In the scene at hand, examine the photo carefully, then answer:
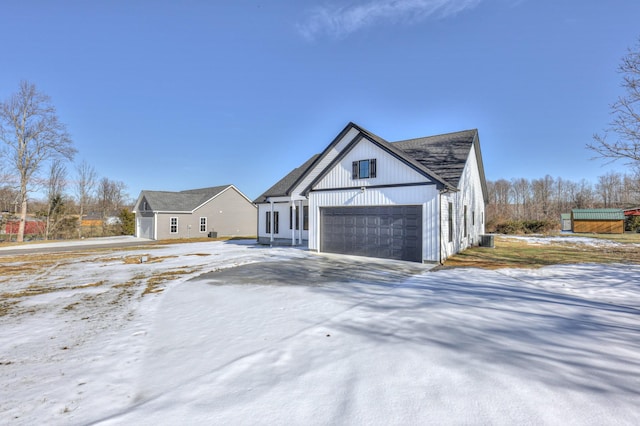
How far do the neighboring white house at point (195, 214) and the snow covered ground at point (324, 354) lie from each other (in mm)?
22403

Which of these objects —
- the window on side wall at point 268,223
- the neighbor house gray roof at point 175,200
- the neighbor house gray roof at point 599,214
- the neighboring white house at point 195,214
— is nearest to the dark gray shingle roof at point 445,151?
the window on side wall at point 268,223

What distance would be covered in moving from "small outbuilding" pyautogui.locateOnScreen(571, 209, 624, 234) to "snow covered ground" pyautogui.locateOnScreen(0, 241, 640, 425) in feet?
104

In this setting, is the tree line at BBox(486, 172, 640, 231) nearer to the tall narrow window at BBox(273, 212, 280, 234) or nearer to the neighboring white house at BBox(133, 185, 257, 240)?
the tall narrow window at BBox(273, 212, 280, 234)

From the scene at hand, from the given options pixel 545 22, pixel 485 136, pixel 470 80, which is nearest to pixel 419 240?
pixel 545 22

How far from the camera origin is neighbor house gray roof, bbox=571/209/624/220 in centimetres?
3078

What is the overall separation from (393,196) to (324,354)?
375 inches

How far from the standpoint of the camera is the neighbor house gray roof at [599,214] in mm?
30781

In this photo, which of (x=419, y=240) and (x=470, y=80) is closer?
(x=419, y=240)

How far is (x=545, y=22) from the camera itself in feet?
36.3

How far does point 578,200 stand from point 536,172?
7.90 m

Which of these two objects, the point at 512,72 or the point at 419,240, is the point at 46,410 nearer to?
the point at 419,240

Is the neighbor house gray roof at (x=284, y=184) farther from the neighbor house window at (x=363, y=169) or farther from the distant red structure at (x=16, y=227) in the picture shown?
the distant red structure at (x=16, y=227)

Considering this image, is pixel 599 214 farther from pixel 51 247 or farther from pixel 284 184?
pixel 51 247

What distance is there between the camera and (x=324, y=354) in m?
3.82
